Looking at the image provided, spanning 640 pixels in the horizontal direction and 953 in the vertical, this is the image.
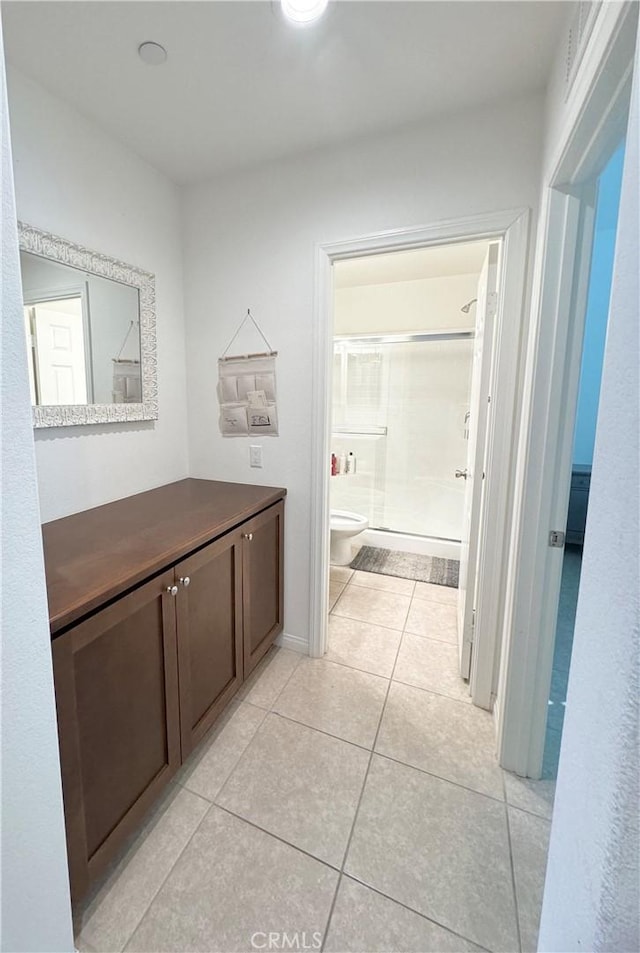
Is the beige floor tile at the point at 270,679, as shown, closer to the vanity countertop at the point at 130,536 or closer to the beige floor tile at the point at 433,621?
the beige floor tile at the point at 433,621

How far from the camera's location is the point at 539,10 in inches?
45.3

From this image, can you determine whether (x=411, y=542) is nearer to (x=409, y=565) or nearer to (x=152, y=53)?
(x=409, y=565)

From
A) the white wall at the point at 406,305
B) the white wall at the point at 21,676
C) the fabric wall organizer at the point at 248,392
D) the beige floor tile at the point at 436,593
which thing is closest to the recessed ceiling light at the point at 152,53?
the fabric wall organizer at the point at 248,392

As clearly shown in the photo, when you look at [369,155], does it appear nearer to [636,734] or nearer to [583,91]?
[583,91]

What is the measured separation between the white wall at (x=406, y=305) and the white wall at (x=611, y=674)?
3.02 meters

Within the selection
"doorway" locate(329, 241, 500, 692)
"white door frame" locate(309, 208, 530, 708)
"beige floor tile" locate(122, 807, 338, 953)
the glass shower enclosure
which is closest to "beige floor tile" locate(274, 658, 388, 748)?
"white door frame" locate(309, 208, 530, 708)

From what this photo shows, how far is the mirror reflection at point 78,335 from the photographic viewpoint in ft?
4.65

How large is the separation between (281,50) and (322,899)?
8.43 feet

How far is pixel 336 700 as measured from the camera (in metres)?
1.83

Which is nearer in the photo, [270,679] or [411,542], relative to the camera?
[270,679]

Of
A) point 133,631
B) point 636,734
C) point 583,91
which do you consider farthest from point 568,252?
point 133,631

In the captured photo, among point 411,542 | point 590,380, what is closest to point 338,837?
point 411,542

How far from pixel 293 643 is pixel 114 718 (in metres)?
1.20

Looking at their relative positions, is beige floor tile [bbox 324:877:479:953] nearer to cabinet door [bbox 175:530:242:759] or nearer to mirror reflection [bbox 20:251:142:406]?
cabinet door [bbox 175:530:242:759]
